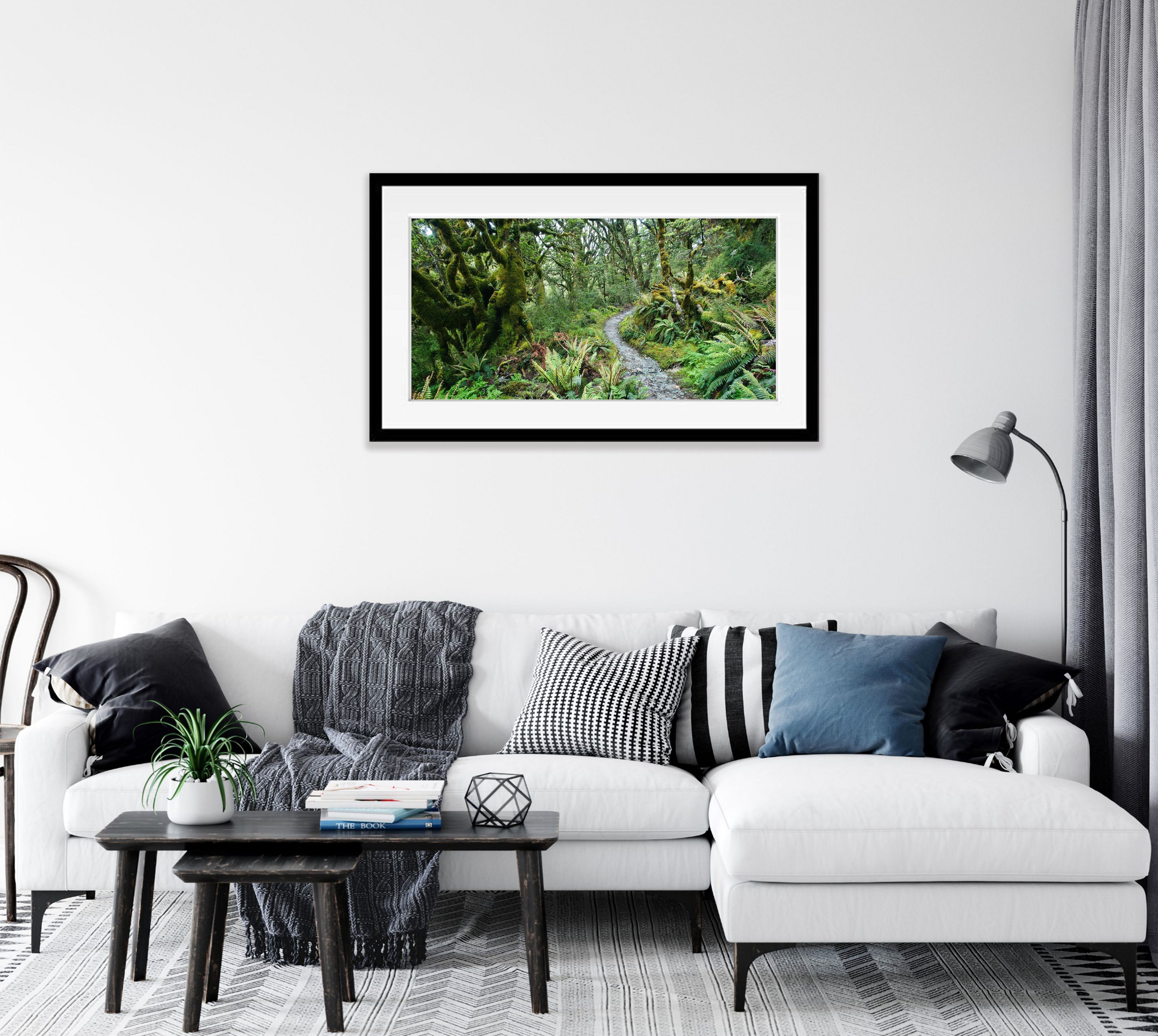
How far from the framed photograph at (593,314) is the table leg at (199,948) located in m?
1.66

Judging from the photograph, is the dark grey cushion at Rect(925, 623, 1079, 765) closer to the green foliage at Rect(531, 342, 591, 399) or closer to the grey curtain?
the grey curtain

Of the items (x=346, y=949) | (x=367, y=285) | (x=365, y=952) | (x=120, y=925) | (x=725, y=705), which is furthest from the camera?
(x=367, y=285)

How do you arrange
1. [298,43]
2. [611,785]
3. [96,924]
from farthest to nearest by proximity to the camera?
[298,43], [96,924], [611,785]

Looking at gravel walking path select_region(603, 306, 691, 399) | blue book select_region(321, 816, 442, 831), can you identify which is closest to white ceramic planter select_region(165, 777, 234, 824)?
blue book select_region(321, 816, 442, 831)

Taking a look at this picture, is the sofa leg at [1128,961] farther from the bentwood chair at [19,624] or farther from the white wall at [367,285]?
the bentwood chair at [19,624]

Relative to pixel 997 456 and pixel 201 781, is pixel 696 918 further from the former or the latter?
pixel 997 456

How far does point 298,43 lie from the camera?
3.35m

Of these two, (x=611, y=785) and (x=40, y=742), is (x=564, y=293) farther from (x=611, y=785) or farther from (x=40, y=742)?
(x=40, y=742)

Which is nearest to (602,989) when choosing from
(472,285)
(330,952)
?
(330,952)

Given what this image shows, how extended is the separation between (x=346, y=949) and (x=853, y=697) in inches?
54.1

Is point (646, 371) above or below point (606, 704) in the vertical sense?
above

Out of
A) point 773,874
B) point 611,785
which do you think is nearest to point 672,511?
point 611,785

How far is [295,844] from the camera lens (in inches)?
82.5

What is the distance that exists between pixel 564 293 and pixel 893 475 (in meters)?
1.20
